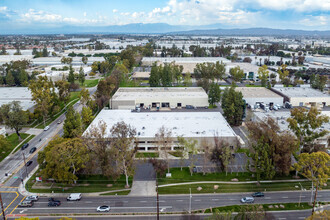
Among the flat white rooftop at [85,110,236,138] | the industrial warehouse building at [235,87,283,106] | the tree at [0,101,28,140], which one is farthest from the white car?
the industrial warehouse building at [235,87,283,106]

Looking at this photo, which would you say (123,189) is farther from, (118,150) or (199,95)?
(199,95)

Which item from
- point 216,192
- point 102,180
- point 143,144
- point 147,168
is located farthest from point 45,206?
point 216,192

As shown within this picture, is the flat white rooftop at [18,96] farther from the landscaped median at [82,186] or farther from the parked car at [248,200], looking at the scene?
the parked car at [248,200]

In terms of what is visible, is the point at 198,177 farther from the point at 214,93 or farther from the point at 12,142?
the point at 12,142

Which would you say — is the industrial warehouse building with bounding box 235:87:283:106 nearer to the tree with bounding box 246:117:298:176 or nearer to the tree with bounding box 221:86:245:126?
the tree with bounding box 221:86:245:126

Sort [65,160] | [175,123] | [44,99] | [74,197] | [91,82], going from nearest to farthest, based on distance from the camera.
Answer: [74,197], [65,160], [175,123], [44,99], [91,82]

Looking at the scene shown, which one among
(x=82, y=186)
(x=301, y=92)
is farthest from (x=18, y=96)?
(x=301, y=92)

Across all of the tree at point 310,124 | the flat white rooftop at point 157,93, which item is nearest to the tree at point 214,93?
the flat white rooftop at point 157,93
